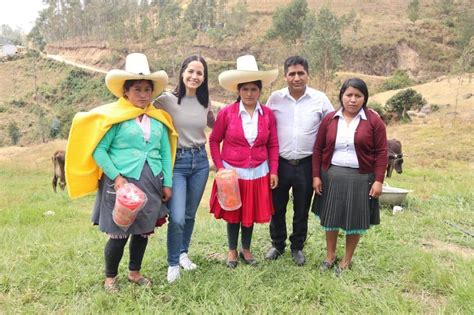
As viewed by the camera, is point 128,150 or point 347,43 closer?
point 128,150

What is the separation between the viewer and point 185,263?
3.48 m

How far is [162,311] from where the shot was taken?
2.71m

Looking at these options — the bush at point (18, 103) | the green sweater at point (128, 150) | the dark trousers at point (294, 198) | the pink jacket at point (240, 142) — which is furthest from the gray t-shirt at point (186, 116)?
the bush at point (18, 103)

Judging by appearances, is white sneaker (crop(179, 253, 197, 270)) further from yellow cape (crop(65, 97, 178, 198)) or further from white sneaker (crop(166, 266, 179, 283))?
yellow cape (crop(65, 97, 178, 198))

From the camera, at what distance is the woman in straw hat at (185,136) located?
3129 mm

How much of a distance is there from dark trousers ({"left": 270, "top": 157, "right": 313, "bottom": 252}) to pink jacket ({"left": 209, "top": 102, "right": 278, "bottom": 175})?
0.15m

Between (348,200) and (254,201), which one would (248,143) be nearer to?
(254,201)

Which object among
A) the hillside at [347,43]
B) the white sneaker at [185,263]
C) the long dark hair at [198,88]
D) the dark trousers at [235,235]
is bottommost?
the white sneaker at [185,263]

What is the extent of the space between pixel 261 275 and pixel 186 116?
4.39 ft

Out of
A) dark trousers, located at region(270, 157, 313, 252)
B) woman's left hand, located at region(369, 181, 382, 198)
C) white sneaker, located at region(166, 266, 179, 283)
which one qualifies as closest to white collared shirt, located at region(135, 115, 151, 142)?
white sneaker, located at region(166, 266, 179, 283)

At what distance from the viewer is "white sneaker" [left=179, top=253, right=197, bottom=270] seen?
345 cm

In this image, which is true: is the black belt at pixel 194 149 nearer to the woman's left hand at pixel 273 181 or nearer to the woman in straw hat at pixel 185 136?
the woman in straw hat at pixel 185 136

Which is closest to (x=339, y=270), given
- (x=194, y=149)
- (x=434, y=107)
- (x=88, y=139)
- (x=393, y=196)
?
(x=194, y=149)

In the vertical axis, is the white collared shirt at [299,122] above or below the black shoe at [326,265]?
above
